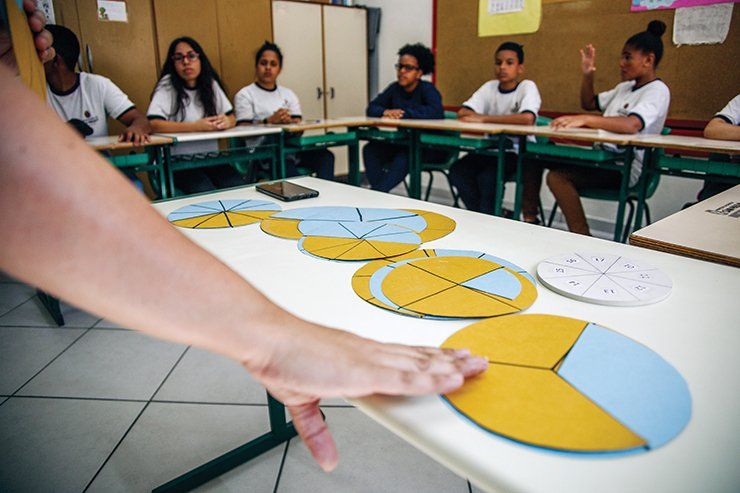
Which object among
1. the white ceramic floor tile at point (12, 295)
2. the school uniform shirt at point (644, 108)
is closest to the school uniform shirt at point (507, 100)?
the school uniform shirt at point (644, 108)

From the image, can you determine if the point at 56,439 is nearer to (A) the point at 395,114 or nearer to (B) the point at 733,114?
(A) the point at 395,114

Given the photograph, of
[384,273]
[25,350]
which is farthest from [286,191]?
[25,350]

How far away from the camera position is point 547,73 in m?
4.05

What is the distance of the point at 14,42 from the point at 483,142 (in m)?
3.12

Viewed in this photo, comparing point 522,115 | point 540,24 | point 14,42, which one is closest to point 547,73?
point 540,24

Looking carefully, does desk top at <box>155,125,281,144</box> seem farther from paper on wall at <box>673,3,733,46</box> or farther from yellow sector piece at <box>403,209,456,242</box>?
paper on wall at <box>673,3,733,46</box>

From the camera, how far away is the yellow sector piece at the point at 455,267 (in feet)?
2.96

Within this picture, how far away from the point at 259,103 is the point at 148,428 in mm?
3134

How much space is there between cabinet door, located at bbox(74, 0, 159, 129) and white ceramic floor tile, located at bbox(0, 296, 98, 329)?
2.14m

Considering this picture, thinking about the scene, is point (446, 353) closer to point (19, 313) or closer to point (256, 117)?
point (19, 313)

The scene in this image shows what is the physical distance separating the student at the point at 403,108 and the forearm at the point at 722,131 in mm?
1850

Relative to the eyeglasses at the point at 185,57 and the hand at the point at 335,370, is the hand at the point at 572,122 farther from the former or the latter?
the hand at the point at 335,370

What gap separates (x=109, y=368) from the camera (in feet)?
6.53

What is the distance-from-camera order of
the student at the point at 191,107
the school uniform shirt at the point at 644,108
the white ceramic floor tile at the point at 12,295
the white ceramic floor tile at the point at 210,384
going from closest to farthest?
the white ceramic floor tile at the point at 210,384 → the white ceramic floor tile at the point at 12,295 → the school uniform shirt at the point at 644,108 → the student at the point at 191,107
